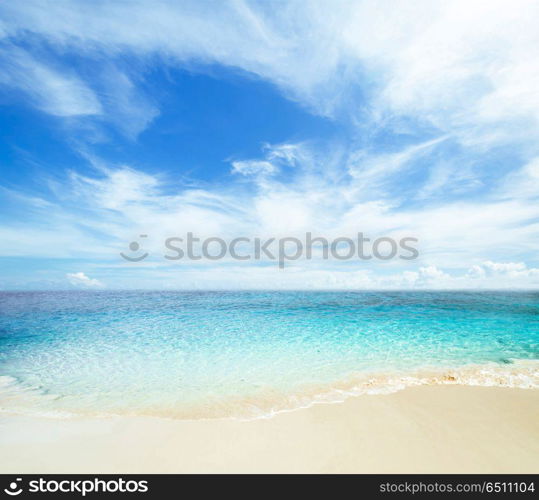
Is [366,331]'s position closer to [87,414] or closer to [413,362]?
[413,362]

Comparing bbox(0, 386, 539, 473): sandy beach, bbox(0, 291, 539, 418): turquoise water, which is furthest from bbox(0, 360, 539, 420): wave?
bbox(0, 386, 539, 473): sandy beach

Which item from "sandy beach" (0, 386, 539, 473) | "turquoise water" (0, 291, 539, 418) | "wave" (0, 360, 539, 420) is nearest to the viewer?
"sandy beach" (0, 386, 539, 473)

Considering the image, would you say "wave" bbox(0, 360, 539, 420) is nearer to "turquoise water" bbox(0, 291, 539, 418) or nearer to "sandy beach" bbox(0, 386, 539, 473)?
"turquoise water" bbox(0, 291, 539, 418)

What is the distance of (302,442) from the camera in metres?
4.39

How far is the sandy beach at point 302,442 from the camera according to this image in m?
3.82

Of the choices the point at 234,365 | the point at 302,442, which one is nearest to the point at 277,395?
the point at 302,442

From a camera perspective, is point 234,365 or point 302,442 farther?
point 234,365

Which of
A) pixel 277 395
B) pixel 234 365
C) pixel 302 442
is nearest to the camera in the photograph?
pixel 302 442

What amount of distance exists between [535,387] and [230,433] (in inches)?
325

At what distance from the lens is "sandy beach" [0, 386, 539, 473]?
3.82m

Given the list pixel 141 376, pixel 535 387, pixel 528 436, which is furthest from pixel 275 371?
pixel 535 387

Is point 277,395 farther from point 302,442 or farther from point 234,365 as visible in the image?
point 234,365

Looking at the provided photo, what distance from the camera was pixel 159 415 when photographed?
214 inches

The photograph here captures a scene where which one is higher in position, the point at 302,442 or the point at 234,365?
the point at 234,365
